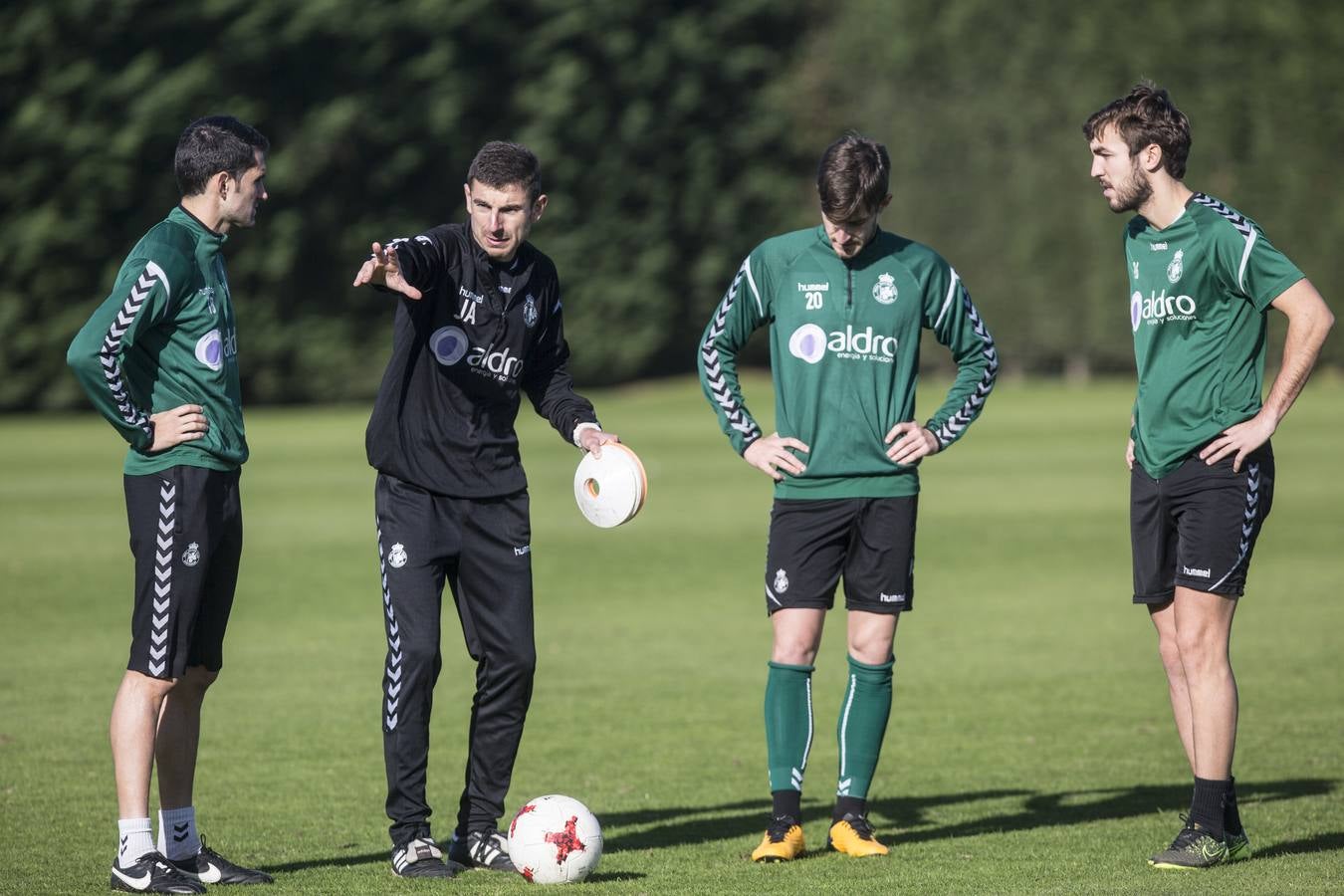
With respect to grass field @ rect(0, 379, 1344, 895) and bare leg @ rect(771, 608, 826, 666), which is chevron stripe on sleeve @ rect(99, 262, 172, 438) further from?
bare leg @ rect(771, 608, 826, 666)

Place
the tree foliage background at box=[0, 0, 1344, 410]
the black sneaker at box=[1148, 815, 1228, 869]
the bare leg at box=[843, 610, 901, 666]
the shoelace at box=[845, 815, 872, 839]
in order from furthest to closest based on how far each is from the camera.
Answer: the tree foliage background at box=[0, 0, 1344, 410], the bare leg at box=[843, 610, 901, 666], the shoelace at box=[845, 815, 872, 839], the black sneaker at box=[1148, 815, 1228, 869]

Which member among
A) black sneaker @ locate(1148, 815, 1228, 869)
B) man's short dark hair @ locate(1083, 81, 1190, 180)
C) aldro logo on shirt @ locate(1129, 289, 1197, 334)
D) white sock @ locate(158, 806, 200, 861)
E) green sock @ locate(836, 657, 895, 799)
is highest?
man's short dark hair @ locate(1083, 81, 1190, 180)

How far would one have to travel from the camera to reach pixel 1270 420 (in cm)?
559

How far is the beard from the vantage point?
5.81m

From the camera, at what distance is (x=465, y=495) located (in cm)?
563

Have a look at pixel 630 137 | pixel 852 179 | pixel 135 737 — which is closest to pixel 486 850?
pixel 135 737

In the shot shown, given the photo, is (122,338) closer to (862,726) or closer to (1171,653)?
(862,726)

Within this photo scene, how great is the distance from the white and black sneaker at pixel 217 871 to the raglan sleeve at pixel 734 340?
6.83 ft

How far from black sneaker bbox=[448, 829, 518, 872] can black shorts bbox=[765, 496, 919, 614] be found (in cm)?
118

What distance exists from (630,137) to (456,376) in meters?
39.1

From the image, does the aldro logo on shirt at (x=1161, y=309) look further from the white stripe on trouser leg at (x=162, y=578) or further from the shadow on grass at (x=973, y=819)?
the white stripe on trouser leg at (x=162, y=578)

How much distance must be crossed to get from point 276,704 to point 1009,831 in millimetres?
4094

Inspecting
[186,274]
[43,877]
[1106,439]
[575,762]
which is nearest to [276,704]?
[575,762]

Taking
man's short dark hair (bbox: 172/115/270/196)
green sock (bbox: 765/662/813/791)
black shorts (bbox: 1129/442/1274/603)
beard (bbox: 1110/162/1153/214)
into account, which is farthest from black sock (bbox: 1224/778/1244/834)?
man's short dark hair (bbox: 172/115/270/196)
